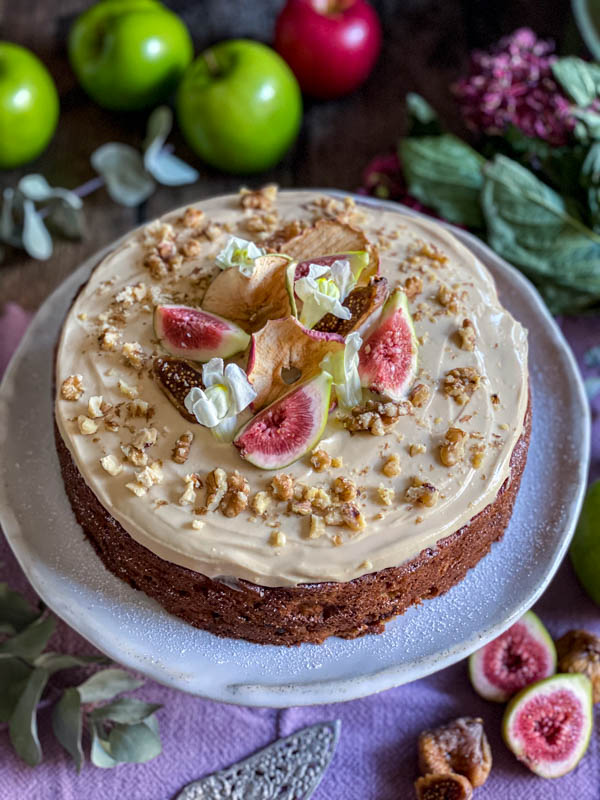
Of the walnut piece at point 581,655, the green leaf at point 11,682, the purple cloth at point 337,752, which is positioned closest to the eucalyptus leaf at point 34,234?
the purple cloth at point 337,752

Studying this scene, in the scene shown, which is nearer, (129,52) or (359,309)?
(359,309)

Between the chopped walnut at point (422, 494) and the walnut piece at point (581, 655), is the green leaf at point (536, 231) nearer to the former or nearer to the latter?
the walnut piece at point (581, 655)

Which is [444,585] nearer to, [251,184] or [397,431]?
[397,431]

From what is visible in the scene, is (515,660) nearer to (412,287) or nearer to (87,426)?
(412,287)

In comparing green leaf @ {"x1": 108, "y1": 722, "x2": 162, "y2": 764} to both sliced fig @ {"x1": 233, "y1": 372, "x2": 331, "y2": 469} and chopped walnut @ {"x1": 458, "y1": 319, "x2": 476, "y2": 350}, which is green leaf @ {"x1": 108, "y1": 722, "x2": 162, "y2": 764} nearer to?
sliced fig @ {"x1": 233, "y1": 372, "x2": 331, "y2": 469}

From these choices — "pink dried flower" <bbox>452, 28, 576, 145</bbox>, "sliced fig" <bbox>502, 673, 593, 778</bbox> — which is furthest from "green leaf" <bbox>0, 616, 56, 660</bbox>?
"pink dried flower" <bbox>452, 28, 576, 145</bbox>

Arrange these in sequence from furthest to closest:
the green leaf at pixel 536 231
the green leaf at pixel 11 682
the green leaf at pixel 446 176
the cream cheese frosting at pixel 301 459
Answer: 1. the green leaf at pixel 446 176
2. the green leaf at pixel 536 231
3. the green leaf at pixel 11 682
4. the cream cheese frosting at pixel 301 459

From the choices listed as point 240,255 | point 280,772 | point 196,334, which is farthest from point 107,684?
point 240,255
